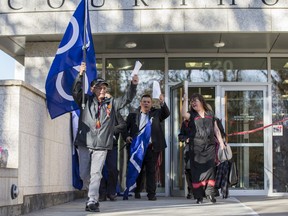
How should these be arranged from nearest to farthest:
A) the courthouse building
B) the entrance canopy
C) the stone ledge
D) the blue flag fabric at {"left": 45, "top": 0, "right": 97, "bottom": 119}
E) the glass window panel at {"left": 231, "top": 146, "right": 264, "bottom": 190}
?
the stone ledge, the blue flag fabric at {"left": 45, "top": 0, "right": 97, "bottom": 119}, the courthouse building, the entrance canopy, the glass window panel at {"left": 231, "top": 146, "right": 264, "bottom": 190}

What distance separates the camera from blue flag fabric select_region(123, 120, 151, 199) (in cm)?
1019

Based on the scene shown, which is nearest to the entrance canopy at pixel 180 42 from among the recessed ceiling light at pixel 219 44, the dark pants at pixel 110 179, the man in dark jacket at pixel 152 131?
the recessed ceiling light at pixel 219 44

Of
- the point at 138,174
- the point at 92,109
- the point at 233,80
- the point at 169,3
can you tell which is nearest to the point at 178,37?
the point at 169,3

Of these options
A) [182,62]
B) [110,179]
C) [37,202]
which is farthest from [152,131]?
[37,202]

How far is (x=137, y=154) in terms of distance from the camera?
1021cm

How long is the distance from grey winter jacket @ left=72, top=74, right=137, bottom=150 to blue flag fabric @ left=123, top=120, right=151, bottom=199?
2.66 meters

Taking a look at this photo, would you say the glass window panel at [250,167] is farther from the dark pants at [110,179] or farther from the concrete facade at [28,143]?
the concrete facade at [28,143]

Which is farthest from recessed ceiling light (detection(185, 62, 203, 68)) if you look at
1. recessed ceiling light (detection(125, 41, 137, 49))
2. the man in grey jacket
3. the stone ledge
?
the man in grey jacket

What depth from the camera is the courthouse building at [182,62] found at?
10359 millimetres

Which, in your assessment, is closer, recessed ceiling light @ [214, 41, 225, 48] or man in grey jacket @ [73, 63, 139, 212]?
man in grey jacket @ [73, 63, 139, 212]

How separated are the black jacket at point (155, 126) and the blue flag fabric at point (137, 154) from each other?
11 cm

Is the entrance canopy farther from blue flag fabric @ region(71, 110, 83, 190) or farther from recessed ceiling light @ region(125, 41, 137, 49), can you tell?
blue flag fabric @ region(71, 110, 83, 190)

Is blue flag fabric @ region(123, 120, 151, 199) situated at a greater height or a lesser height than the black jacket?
lesser

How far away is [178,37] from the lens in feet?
36.5
